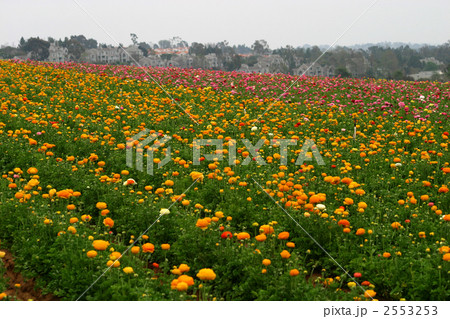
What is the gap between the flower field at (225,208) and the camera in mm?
4039

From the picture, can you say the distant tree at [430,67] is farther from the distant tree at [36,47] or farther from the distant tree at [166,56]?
the distant tree at [36,47]

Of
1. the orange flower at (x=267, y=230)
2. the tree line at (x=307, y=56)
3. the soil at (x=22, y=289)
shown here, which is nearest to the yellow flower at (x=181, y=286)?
the soil at (x=22, y=289)

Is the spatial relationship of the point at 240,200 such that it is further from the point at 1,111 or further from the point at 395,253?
the point at 1,111

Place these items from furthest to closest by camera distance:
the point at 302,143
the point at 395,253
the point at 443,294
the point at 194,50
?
the point at 194,50
the point at 302,143
the point at 395,253
the point at 443,294

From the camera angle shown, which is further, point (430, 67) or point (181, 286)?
point (430, 67)

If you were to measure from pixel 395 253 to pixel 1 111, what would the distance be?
30.0 ft

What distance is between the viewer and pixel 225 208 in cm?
588

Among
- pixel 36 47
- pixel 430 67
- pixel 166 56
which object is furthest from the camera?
pixel 430 67

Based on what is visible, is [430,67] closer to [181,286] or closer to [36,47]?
Answer: [36,47]

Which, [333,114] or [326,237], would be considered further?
[333,114]

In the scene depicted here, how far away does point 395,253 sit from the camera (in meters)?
4.43

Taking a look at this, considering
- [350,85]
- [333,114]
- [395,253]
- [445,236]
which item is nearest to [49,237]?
[395,253]

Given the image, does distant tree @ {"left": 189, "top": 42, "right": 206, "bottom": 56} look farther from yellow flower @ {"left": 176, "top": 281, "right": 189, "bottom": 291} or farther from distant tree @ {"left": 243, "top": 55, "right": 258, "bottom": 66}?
yellow flower @ {"left": 176, "top": 281, "right": 189, "bottom": 291}

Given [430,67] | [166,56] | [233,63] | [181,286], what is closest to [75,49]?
[166,56]
